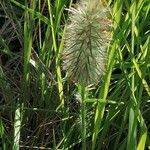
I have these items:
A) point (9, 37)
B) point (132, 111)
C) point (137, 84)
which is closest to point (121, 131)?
point (137, 84)

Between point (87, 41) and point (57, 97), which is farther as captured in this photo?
point (57, 97)

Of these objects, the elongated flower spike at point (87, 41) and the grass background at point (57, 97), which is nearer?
the elongated flower spike at point (87, 41)

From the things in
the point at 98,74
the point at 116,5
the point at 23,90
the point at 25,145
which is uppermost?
the point at 116,5

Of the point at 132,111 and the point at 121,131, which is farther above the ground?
the point at 132,111

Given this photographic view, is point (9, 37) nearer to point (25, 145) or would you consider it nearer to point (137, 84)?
point (25, 145)

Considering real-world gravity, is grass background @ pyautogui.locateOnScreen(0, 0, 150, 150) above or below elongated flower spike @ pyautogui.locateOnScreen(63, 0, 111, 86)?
below

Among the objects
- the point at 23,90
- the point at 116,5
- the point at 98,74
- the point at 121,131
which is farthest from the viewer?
the point at 23,90

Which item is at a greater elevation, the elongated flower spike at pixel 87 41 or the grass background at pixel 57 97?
the elongated flower spike at pixel 87 41

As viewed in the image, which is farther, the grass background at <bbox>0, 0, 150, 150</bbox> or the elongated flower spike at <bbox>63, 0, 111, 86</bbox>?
the grass background at <bbox>0, 0, 150, 150</bbox>
